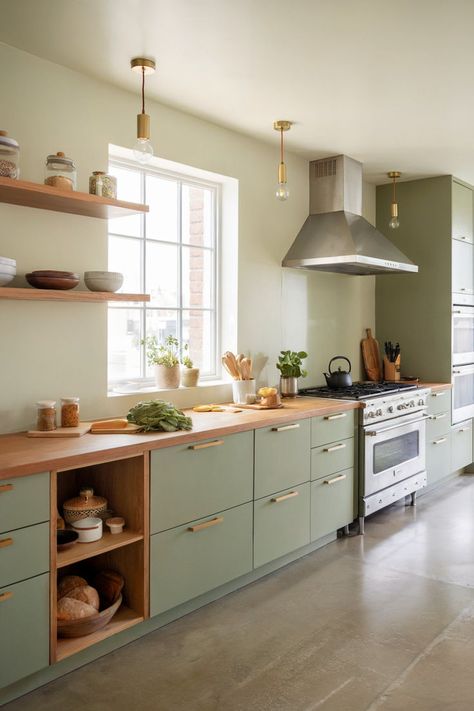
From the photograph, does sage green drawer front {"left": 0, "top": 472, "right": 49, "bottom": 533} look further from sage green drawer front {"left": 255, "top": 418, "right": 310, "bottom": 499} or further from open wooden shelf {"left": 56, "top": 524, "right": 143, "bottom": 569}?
sage green drawer front {"left": 255, "top": 418, "right": 310, "bottom": 499}

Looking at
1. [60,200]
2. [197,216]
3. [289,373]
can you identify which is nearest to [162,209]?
[197,216]

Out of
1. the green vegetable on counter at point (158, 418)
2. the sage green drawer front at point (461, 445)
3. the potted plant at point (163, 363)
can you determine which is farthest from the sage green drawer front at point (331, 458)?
the sage green drawer front at point (461, 445)

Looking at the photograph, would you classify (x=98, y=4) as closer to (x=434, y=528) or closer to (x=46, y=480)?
(x=46, y=480)

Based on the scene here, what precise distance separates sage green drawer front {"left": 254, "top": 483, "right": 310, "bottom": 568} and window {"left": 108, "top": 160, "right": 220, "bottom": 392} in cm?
95

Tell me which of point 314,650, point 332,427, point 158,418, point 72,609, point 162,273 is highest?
point 162,273

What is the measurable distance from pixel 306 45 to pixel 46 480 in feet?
6.79

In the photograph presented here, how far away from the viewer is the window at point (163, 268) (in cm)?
345

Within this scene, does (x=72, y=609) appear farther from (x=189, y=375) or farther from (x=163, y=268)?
(x=163, y=268)

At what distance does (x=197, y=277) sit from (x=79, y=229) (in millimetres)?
1060

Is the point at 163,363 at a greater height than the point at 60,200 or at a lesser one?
lesser

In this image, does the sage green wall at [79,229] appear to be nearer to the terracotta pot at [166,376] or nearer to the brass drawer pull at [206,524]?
the terracotta pot at [166,376]

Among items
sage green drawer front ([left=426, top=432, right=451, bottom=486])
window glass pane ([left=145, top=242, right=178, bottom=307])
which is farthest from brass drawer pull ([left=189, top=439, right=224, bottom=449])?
sage green drawer front ([left=426, top=432, right=451, bottom=486])

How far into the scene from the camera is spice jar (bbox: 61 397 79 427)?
2.82m

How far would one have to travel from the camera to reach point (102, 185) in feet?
9.31
